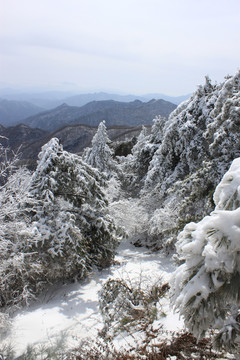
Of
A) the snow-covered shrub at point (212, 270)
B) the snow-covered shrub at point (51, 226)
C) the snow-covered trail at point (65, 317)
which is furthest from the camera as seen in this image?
the snow-covered shrub at point (51, 226)

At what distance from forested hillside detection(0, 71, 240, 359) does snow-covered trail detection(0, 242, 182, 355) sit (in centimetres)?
39

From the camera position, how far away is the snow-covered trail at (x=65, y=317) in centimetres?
474

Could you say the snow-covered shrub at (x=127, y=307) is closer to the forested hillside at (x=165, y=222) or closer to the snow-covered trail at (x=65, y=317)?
the forested hillside at (x=165, y=222)

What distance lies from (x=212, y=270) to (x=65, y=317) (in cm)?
521

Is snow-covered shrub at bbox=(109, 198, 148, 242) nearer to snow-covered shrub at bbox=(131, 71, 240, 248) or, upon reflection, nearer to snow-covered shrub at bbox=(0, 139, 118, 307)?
snow-covered shrub at bbox=(131, 71, 240, 248)

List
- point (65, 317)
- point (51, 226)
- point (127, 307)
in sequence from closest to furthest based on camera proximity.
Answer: point (127, 307) → point (65, 317) → point (51, 226)

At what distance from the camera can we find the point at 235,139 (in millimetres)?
6547

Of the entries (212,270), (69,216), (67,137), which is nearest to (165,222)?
(69,216)

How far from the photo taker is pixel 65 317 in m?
5.58

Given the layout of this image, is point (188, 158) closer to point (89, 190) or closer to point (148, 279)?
point (89, 190)

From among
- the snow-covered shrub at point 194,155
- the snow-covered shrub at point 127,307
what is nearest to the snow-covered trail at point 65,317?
the snow-covered shrub at point 127,307

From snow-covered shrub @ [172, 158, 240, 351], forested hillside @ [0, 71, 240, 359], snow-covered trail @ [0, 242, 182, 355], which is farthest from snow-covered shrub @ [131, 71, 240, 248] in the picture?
snow-covered shrub @ [172, 158, 240, 351]

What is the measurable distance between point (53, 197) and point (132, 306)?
388 centimetres

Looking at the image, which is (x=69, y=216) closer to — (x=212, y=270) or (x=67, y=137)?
(x=212, y=270)
